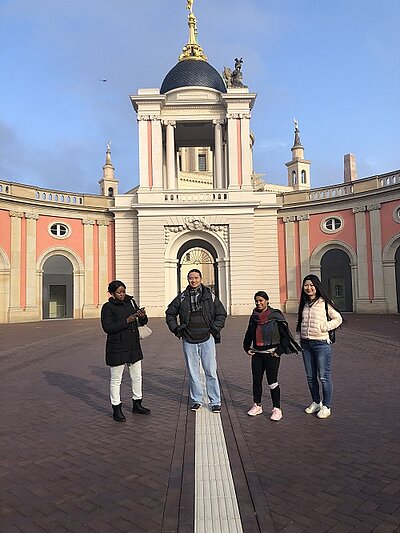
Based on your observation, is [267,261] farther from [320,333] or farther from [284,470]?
[284,470]

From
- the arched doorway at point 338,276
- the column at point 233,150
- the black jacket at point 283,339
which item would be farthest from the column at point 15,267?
the black jacket at point 283,339

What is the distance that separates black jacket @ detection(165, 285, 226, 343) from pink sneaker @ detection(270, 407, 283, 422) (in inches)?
44.9

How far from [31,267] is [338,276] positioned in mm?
18808

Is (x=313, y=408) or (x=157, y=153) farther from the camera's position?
(x=157, y=153)

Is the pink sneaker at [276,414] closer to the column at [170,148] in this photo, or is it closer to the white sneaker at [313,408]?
the white sneaker at [313,408]

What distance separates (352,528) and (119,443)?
8.64 ft

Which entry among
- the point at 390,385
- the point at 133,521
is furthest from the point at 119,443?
the point at 390,385

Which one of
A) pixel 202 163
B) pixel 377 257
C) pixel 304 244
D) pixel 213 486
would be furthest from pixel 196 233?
pixel 202 163

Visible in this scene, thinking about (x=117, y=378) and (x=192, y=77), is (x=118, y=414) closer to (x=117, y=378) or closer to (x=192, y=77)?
(x=117, y=378)

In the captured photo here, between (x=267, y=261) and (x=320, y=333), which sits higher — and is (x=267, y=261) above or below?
above

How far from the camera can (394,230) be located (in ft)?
A: 80.6

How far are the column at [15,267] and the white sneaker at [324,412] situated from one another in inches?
869

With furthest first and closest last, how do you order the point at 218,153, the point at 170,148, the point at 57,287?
the point at 218,153, the point at 170,148, the point at 57,287

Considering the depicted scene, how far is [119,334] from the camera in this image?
5664mm
